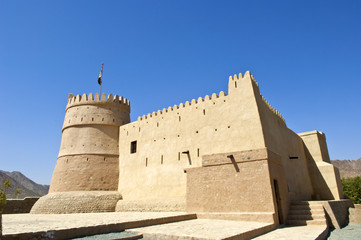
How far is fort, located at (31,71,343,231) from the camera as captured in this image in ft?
27.5

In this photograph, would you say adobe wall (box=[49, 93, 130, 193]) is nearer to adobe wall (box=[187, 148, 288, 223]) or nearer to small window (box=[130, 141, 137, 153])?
small window (box=[130, 141, 137, 153])

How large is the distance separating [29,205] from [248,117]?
605 inches

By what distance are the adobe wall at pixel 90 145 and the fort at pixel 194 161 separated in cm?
6

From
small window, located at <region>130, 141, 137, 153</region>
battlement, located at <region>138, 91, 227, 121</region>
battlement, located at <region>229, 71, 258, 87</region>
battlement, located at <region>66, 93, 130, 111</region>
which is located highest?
battlement, located at <region>66, 93, 130, 111</region>

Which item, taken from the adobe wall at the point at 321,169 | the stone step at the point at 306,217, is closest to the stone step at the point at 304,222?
the stone step at the point at 306,217

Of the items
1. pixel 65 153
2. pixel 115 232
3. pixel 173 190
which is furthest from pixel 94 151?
pixel 115 232

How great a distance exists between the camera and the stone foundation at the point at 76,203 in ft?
47.5

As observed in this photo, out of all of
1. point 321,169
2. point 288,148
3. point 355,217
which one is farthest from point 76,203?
point 321,169

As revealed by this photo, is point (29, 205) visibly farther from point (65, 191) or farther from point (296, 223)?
point (296, 223)

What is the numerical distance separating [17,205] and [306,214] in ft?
55.0

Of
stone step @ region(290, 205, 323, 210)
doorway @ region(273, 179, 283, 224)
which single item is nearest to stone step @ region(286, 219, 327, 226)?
doorway @ region(273, 179, 283, 224)

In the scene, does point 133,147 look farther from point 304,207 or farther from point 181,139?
point 304,207

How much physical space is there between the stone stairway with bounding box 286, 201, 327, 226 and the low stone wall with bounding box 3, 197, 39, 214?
52.6 feet

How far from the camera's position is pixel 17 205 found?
637 inches
